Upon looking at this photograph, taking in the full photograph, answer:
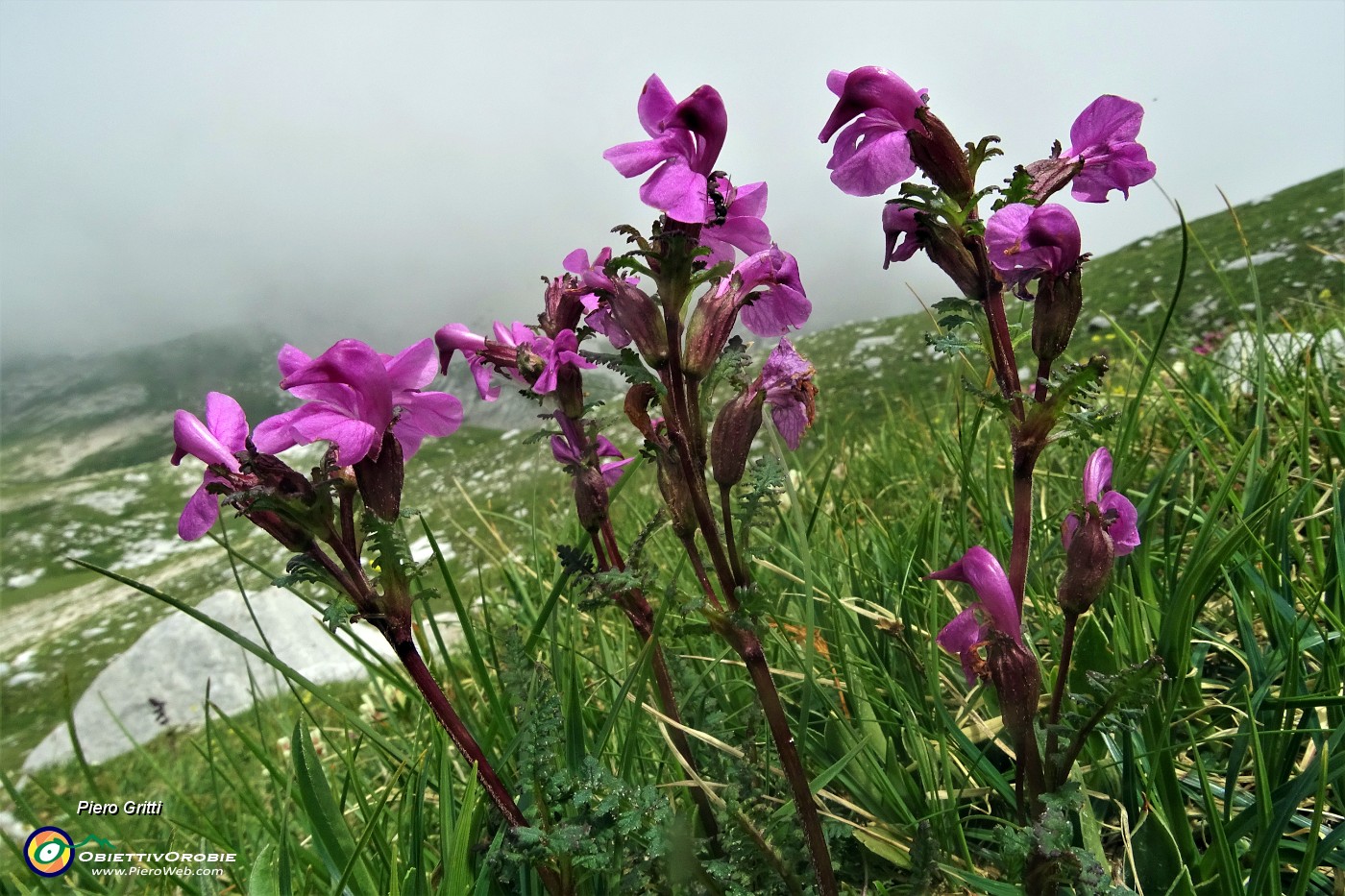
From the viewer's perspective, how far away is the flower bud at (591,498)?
171 cm

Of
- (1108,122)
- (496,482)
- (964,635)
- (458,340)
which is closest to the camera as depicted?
(1108,122)

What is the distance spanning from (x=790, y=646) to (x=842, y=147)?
131 cm

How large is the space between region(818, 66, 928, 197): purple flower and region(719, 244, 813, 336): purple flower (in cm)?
23

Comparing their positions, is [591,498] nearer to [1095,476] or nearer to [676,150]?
[676,150]

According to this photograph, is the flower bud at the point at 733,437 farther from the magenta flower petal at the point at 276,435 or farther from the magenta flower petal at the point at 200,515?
the magenta flower petal at the point at 200,515

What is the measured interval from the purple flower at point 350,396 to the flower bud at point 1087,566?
1.14 m

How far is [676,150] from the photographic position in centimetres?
125

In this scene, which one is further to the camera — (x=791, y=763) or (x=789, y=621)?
(x=789, y=621)

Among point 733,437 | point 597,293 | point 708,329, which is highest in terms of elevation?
point 597,293

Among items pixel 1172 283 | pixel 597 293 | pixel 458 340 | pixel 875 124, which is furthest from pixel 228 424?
pixel 1172 283

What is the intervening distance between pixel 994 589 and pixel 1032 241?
0.60 metres

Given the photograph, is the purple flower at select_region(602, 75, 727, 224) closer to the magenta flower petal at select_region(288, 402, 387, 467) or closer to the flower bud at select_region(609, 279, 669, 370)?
the flower bud at select_region(609, 279, 669, 370)

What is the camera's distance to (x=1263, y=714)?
162cm

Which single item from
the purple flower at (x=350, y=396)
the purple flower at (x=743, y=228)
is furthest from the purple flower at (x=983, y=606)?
the purple flower at (x=350, y=396)
